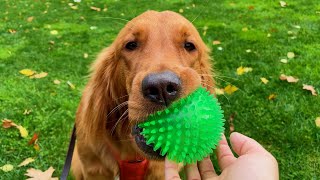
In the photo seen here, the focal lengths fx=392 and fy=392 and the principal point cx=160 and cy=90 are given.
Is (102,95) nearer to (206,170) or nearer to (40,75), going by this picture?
(206,170)

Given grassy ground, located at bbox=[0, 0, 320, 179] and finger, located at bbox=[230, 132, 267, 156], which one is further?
grassy ground, located at bbox=[0, 0, 320, 179]

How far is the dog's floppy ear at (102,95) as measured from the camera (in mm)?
3102

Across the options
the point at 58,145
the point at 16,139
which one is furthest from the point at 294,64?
the point at 16,139

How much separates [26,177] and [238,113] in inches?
97.9

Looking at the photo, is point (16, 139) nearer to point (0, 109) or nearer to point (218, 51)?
point (0, 109)

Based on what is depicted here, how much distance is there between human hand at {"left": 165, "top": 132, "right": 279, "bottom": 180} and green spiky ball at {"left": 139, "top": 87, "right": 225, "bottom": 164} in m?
0.22

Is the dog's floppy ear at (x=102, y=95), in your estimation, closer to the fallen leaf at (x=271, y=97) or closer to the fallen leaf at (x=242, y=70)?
the fallen leaf at (x=271, y=97)

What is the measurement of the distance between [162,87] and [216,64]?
3.83 m

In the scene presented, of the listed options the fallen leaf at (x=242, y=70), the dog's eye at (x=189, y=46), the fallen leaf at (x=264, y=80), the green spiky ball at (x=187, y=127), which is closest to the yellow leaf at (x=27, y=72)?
the fallen leaf at (x=242, y=70)

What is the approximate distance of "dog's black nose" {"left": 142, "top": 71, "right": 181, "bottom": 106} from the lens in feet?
7.11

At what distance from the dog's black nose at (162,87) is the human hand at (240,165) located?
513 mm

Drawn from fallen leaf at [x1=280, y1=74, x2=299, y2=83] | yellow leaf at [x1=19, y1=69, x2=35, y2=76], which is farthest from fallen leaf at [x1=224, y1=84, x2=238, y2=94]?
yellow leaf at [x1=19, y1=69, x2=35, y2=76]

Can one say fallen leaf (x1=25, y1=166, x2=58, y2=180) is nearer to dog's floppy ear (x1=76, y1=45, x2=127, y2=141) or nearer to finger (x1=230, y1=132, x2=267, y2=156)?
dog's floppy ear (x1=76, y1=45, x2=127, y2=141)

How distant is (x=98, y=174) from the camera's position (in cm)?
338
